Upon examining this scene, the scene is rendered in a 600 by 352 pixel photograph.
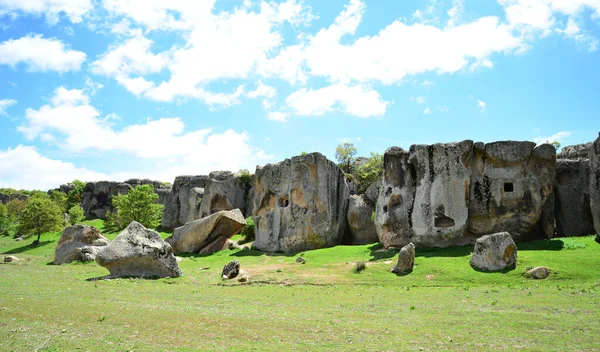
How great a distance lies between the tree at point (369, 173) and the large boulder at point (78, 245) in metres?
31.3

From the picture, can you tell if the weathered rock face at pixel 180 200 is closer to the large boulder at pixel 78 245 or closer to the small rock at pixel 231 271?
the large boulder at pixel 78 245

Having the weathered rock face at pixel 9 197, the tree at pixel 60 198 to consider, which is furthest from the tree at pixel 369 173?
the weathered rock face at pixel 9 197

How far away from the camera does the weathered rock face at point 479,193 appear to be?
105ft

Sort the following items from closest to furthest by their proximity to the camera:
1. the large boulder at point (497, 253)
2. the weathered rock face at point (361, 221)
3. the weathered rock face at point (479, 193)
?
the large boulder at point (497, 253)
the weathered rock face at point (479, 193)
the weathered rock face at point (361, 221)

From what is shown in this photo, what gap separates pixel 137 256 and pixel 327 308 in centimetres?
1517

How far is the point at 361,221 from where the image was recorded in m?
43.4

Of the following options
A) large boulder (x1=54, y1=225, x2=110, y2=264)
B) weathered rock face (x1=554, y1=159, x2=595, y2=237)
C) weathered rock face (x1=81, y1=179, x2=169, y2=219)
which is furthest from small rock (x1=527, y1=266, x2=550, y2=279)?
weathered rock face (x1=81, y1=179, x2=169, y2=219)

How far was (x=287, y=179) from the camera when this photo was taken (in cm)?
4472

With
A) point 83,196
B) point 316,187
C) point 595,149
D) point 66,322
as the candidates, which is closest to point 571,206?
point 595,149

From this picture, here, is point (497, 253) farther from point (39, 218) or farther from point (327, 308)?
point (39, 218)

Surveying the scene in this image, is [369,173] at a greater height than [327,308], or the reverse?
[369,173]

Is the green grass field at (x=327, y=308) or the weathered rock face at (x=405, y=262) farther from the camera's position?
the weathered rock face at (x=405, y=262)

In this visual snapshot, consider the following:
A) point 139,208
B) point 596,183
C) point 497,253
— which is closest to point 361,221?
point 497,253

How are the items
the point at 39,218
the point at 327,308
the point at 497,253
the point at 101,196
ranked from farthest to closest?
the point at 101,196, the point at 39,218, the point at 497,253, the point at 327,308
